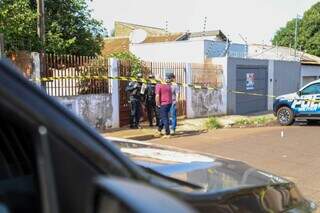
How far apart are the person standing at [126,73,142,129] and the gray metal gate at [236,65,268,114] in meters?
7.69

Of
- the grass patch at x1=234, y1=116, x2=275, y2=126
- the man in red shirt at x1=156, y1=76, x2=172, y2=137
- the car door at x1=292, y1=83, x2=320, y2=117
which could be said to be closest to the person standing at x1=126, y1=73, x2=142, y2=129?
the man in red shirt at x1=156, y1=76, x2=172, y2=137

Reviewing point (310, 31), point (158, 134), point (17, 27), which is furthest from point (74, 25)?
point (310, 31)

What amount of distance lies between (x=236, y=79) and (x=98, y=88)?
26.6ft

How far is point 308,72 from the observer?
98.9 feet

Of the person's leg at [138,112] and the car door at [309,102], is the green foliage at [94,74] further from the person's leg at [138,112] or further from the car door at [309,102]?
the car door at [309,102]

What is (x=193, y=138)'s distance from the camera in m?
13.9

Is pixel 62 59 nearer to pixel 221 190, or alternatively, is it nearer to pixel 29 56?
pixel 29 56

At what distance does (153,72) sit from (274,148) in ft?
21.7

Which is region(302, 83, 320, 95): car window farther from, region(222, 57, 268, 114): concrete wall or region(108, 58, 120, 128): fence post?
region(108, 58, 120, 128): fence post

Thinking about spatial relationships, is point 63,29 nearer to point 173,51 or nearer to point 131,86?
point 173,51

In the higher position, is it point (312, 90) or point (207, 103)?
point (312, 90)

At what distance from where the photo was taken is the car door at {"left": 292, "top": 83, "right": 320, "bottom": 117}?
16734mm

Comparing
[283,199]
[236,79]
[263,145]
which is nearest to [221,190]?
[283,199]

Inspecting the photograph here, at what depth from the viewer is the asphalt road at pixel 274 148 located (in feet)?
28.0
